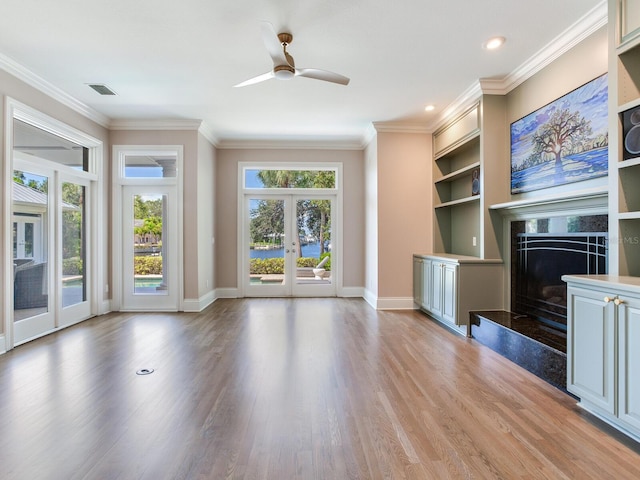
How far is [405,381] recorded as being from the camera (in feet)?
9.09

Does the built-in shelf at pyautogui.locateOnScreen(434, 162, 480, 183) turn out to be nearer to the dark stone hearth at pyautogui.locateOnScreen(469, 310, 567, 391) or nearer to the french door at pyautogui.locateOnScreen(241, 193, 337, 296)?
the dark stone hearth at pyautogui.locateOnScreen(469, 310, 567, 391)

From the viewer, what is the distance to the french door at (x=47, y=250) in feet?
12.6

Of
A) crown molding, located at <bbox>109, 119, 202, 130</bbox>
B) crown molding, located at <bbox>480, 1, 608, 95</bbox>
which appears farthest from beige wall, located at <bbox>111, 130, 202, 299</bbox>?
crown molding, located at <bbox>480, 1, 608, 95</bbox>

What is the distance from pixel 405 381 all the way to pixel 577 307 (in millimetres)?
1313

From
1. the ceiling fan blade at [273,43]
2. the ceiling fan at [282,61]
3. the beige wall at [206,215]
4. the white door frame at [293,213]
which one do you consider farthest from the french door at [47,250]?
the ceiling fan blade at [273,43]

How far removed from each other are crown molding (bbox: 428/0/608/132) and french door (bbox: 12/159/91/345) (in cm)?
519

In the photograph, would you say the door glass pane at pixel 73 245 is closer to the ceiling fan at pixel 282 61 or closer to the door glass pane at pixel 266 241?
the door glass pane at pixel 266 241

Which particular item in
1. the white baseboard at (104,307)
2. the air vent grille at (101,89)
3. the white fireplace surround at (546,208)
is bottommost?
the white baseboard at (104,307)

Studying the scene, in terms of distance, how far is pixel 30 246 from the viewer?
3.98 m

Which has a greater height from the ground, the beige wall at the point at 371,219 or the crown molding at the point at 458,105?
the crown molding at the point at 458,105

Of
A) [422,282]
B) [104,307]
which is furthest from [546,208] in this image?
[104,307]

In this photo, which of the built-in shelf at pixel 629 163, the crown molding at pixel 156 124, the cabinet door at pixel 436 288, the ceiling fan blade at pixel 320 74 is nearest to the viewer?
the built-in shelf at pixel 629 163

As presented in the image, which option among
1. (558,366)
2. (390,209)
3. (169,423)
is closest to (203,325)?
(169,423)

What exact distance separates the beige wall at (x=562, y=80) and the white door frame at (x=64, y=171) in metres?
5.36
